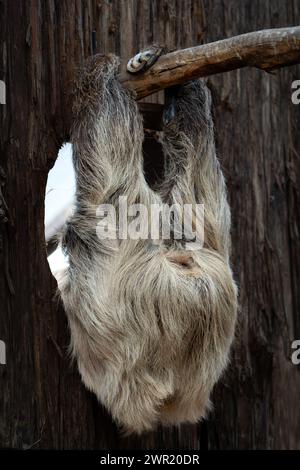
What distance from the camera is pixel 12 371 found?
3998mm

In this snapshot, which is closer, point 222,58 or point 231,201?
point 222,58

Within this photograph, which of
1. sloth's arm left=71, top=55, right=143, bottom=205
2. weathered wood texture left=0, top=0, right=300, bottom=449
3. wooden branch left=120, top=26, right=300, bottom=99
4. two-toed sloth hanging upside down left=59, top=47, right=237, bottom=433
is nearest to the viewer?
wooden branch left=120, top=26, right=300, bottom=99

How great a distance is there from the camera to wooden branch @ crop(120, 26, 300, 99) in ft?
11.6

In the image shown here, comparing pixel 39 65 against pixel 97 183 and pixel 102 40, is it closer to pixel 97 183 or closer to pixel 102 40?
pixel 102 40

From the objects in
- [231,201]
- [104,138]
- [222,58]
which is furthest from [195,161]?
[231,201]

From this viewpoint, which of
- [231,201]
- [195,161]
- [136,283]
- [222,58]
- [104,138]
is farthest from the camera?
[231,201]

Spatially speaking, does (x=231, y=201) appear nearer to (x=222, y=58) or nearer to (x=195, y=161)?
(x=195, y=161)

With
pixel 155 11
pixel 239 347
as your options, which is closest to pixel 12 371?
pixel 239 347

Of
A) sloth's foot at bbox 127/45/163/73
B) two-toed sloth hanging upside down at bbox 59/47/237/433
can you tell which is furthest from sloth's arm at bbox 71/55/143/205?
sloth's foot at bbox 127/45/163/73

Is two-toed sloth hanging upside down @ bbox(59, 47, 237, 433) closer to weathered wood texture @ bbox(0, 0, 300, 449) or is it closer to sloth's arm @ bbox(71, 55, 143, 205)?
sloth's arm @ bbox(71, 55, 143, 205)

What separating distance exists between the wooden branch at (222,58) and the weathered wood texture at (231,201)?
514 millimetres

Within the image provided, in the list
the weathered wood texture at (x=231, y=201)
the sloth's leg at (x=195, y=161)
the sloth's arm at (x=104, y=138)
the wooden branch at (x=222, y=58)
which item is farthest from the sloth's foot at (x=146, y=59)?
the weathered wood texture at (x=231, y=201)

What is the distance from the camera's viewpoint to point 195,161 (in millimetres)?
4121

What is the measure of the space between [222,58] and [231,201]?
4.20ft
